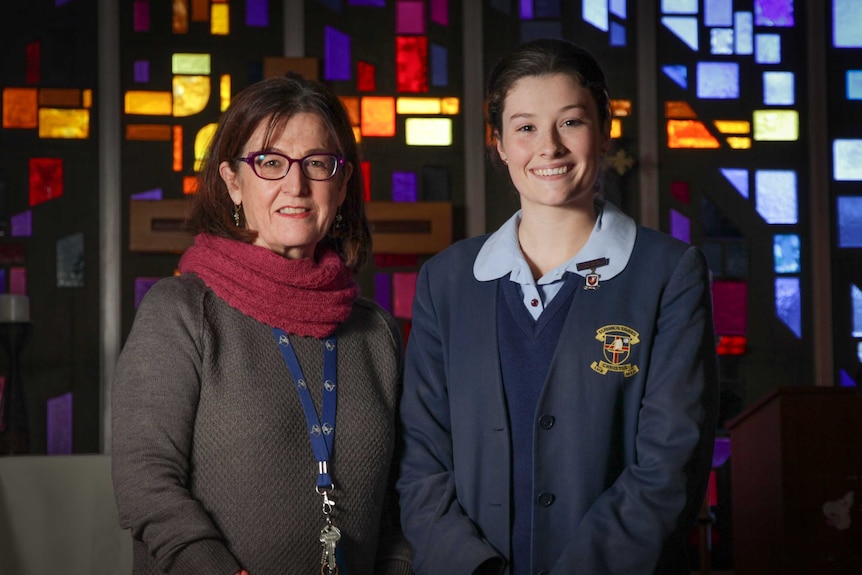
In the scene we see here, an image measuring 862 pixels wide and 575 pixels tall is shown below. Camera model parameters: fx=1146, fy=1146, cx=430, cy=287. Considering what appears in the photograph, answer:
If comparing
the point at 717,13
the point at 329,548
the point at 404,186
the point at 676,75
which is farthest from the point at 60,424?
the point at 717,13

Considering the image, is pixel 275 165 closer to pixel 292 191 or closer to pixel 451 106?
pixel 292 191

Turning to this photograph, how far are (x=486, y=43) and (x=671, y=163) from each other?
1.05m

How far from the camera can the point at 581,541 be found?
1.77m

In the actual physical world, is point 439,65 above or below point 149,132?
above

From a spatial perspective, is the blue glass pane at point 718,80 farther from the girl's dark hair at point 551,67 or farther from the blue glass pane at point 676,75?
the girl's dark hair at point 551,67

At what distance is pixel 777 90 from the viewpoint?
5.56 metres

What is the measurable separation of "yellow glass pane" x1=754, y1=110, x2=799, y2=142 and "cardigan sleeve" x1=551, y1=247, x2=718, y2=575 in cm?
390

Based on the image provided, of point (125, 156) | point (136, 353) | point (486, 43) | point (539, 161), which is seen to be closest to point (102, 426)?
point (125, 156)

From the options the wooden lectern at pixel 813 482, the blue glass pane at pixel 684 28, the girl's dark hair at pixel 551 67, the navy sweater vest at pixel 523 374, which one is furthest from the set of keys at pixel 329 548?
the blue glass pane at pixel 684 28

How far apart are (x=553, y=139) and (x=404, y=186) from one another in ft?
11.5

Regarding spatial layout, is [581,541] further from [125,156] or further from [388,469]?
[125,156]

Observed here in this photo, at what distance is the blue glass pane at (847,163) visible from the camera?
5516 mm

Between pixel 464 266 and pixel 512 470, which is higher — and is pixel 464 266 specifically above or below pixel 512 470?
above

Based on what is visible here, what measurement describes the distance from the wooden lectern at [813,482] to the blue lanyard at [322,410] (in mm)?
1540
